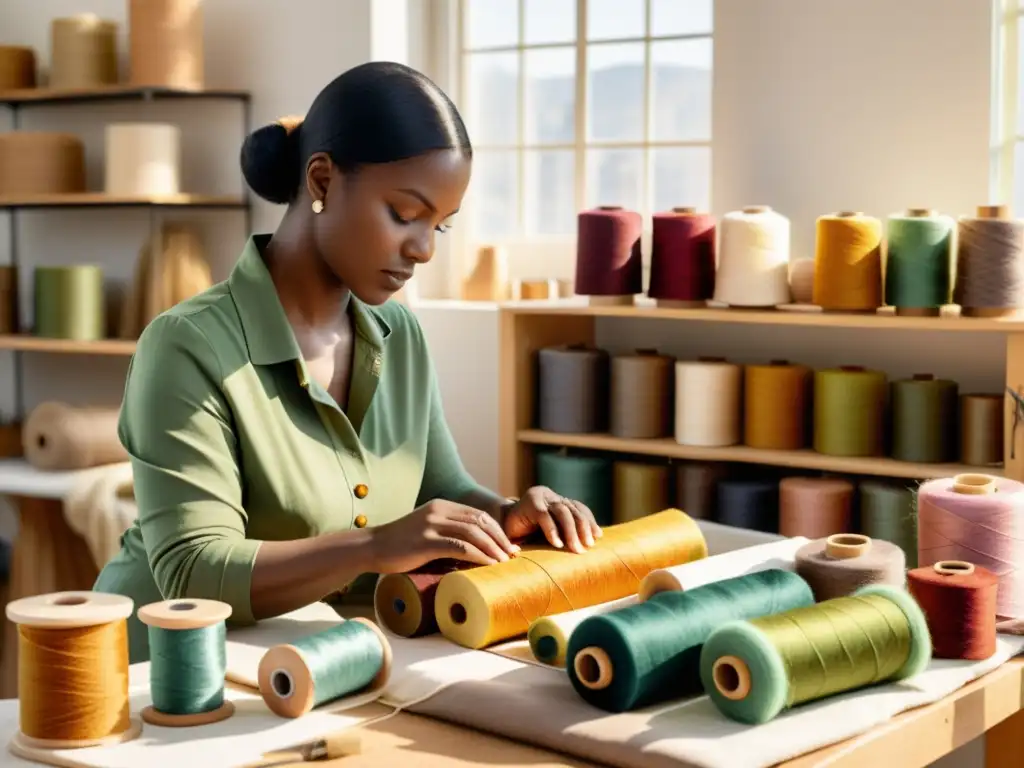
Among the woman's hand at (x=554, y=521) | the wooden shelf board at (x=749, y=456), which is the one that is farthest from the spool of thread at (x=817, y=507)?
the woman's hand at (x=554, y=521)

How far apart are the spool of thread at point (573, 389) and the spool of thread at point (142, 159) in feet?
4.48

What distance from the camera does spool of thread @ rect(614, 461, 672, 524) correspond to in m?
3.38

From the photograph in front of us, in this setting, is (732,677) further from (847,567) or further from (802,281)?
(802,281)

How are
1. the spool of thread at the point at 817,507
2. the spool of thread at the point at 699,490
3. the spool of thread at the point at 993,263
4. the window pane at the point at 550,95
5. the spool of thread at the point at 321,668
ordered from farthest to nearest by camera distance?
the window pane at the point at 550,95 < the spool of thread at the point at 699,490 < the spool of thread at the point at 817,507 < the spool of thread at the point at 993,263 < the spool of thread at the point at 321,668

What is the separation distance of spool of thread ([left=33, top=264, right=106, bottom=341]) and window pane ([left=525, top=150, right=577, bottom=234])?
1.36m

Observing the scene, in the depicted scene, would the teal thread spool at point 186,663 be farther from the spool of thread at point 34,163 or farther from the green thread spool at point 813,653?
the spool of thread at point 34,163

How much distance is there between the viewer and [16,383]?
468cm

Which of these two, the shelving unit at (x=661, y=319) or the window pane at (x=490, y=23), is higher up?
the window pane at (x=490, y=23)

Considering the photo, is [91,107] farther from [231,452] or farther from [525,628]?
[525,628]

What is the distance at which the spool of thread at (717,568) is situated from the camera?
167cm

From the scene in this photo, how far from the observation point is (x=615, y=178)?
13.0 ft

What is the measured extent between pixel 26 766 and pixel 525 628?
60 cm

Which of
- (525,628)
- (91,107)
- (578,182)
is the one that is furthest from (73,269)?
(525,628)

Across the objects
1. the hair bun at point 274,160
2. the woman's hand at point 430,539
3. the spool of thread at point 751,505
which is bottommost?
the spool of thread at point 751,505
